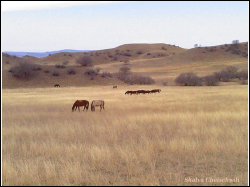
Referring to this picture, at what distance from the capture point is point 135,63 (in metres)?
114

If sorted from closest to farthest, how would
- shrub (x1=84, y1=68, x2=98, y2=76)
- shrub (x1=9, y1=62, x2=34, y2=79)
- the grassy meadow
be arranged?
the grassy meadow < shrub (x1=9, y1=62, x2=34, y2=79) < shrub (x1=84, y1=68, x2=98, y2=76)

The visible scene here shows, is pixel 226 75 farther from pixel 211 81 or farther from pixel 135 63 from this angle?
pixel 135 63

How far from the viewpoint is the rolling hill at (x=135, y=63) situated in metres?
53.6

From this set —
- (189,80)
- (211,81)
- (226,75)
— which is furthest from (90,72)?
(226,75)

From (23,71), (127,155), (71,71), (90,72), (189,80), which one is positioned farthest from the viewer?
(90,72)

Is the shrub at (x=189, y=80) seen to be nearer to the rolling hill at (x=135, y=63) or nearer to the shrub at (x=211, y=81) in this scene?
the shrub at (x=211, y=81)

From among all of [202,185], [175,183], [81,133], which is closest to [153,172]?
[175,183]

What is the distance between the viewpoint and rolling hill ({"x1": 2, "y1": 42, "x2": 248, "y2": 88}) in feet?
176

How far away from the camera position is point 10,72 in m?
54.1

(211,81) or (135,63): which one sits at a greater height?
(135,63)

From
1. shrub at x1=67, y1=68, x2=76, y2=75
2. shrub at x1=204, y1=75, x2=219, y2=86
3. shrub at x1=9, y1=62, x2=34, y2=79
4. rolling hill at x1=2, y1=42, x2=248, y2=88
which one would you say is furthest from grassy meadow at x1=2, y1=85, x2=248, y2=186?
shrub at x1=67, y1=68, x2=76, y2=75

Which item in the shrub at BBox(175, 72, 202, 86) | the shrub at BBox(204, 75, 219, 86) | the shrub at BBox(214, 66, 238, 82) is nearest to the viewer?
the shrub at BBox(204, 75, 219, 86)

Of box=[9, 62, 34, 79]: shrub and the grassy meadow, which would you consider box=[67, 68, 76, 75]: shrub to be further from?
the grassy meadow

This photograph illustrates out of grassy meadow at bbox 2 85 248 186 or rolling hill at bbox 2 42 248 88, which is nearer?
grassy meadow at bbox 2 85 248 186
